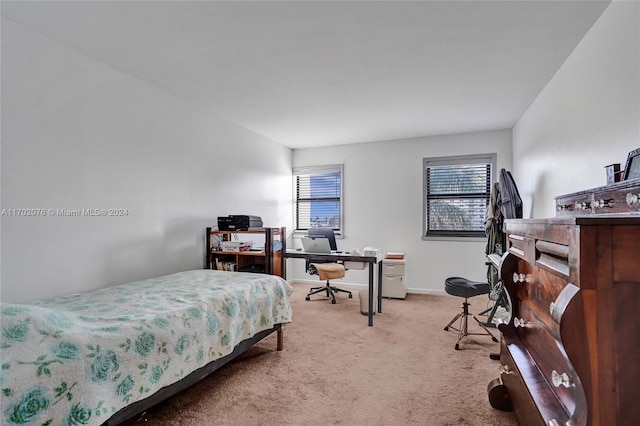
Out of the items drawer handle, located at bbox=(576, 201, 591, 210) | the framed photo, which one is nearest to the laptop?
drawer handle, located at bbox=(576, 201, 591, 210)

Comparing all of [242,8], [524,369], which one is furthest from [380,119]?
[524,369]

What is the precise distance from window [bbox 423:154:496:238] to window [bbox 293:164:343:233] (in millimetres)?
1525

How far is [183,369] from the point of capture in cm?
182

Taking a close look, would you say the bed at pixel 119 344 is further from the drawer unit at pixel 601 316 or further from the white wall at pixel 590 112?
the white wall at pixel 590 112

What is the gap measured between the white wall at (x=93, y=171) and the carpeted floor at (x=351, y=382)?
1.35 metres

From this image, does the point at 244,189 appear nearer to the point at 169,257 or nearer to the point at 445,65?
the point at 169,257

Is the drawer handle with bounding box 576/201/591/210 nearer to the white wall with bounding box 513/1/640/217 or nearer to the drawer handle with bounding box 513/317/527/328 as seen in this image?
the white wall with bounding box 513/1/640/217

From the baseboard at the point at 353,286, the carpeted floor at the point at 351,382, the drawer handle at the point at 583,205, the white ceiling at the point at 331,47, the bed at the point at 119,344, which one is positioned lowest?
the carpeted floor at the point at 351,382

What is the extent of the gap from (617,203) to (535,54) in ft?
5.67

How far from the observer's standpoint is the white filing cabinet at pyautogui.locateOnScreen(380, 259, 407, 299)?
459cm

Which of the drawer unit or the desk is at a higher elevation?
the drawer unit

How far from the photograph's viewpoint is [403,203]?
5.08 meters

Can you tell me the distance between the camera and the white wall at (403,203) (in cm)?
470

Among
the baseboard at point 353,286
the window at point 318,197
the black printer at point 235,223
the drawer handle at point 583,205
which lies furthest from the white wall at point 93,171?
A: the drawer handle at point 583,205
